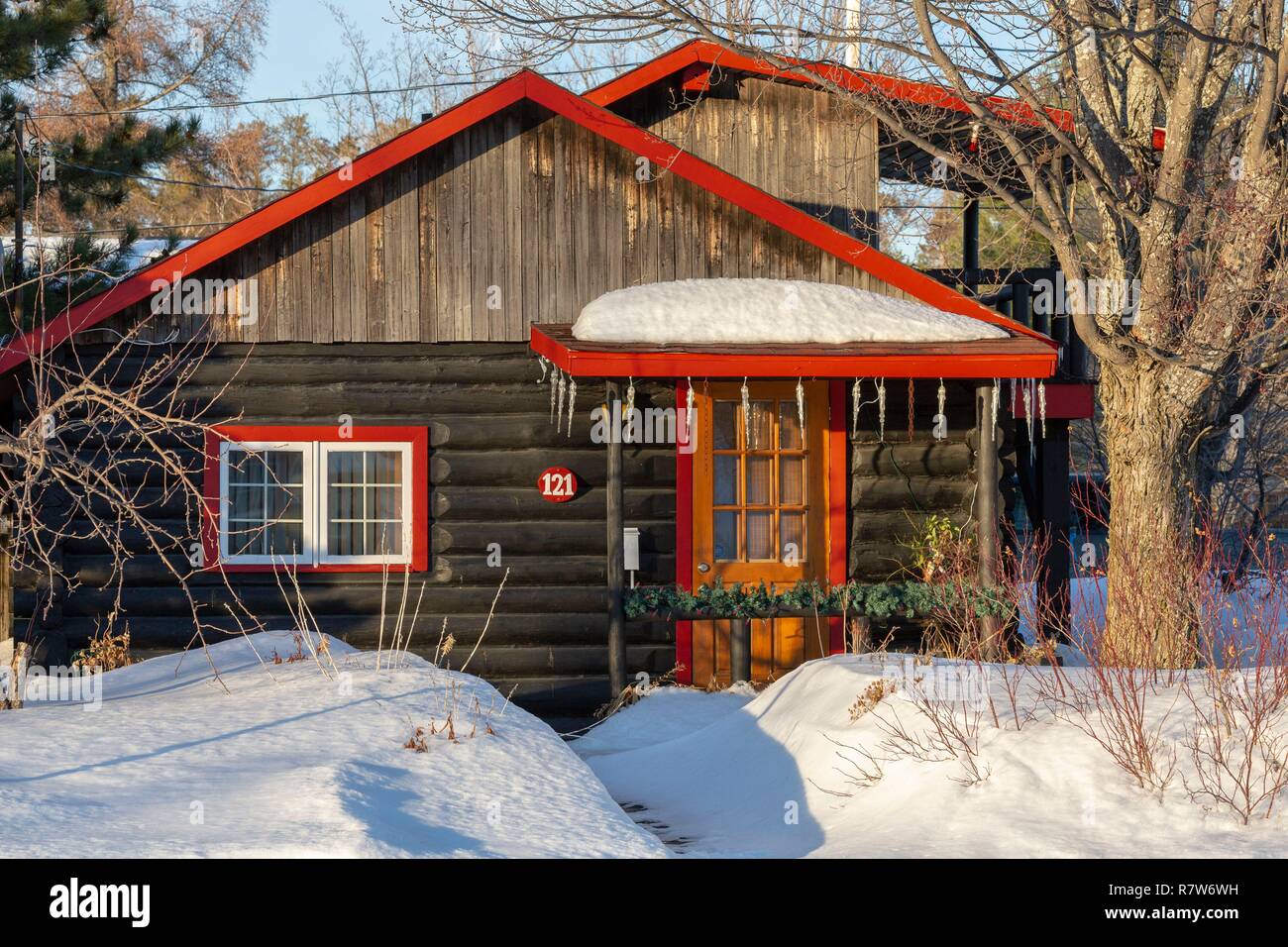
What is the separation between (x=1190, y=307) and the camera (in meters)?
10.7

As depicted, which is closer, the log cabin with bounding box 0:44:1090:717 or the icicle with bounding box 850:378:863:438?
the icicle with bounding box 850:378:863:438

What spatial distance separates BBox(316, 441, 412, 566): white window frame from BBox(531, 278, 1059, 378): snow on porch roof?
5.02ft

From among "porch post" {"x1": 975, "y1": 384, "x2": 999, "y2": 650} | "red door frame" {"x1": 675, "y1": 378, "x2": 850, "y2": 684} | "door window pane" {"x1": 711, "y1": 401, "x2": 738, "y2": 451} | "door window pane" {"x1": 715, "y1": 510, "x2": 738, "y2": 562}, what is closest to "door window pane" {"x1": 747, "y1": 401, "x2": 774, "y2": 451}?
"door window pane" {"x1": 711, "y1": 401, "x2": 738, "y2": 451}

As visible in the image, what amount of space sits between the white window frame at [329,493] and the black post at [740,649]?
2792 millimetres

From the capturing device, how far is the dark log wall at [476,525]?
36.0ft

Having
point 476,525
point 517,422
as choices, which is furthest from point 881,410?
point 476,525

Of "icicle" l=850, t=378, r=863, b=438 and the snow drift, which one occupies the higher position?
the snow drift

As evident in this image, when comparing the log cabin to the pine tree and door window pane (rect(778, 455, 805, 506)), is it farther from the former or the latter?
the pine tree

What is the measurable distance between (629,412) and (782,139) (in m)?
4.97

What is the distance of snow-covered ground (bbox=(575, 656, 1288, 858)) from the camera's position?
19.9ft

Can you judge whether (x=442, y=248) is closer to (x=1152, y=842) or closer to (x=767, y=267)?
(x=767, y=267)

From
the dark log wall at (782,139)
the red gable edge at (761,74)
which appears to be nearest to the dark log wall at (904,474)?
the red gable edge at (761,74)
